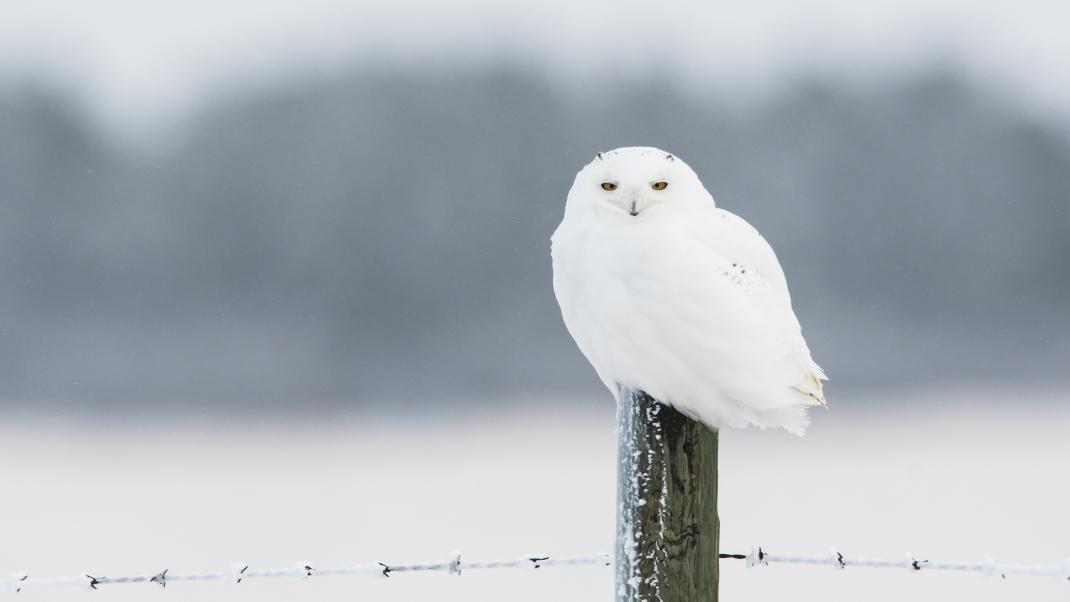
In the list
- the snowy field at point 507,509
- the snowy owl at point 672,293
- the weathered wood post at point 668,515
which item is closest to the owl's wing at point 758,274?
the snowy owl at point 672,293

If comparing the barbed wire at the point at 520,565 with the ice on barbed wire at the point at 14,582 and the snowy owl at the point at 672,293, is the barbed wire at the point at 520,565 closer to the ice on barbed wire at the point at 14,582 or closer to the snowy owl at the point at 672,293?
the ice on barbed wire at the point at 14,582

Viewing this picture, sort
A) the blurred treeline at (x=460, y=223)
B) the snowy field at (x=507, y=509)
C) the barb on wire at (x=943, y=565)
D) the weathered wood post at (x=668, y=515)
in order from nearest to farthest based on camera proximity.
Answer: the weathered wood post at (x=668, y=515)
the barb on wire at (x=943, y=565)
the snowy field at (x=507, y=509)
the blurred treeline at (x=460, y=223)

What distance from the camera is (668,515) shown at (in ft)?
7.48

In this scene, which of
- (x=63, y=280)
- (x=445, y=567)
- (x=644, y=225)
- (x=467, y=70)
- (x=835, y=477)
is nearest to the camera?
(x=644, y=225)

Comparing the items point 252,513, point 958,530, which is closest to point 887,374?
point 958,530

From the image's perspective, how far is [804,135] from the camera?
27.8 meters

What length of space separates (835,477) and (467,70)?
17270 millimetres

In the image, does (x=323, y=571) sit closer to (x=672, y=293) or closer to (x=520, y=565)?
(x=520, y=565)

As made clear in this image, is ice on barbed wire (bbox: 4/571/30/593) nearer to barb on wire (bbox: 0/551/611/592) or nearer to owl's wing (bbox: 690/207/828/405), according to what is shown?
barb on wire (bbox: 0/551/611/592)

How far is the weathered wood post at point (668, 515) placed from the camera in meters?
2.28

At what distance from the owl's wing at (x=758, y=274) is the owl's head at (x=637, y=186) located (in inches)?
2.5

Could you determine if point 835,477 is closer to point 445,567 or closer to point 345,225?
point 445,567

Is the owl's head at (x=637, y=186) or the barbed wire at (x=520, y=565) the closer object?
the owl's head at (x=637, y=186)

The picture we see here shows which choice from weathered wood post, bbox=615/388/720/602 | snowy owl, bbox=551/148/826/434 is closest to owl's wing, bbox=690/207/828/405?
snowy owl, bbox=551/148/826/434
